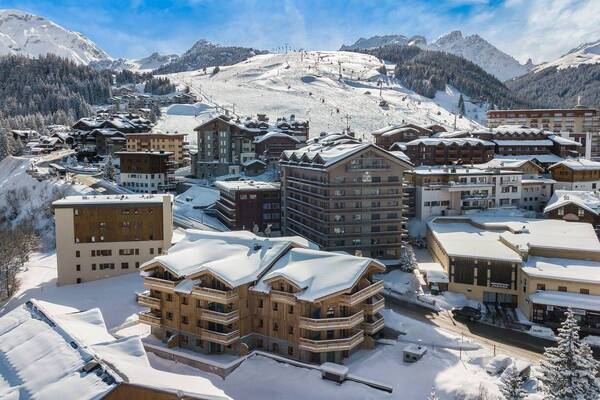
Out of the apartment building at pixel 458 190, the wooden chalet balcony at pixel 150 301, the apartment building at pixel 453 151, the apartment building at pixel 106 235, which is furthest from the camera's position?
the apartment building at pixel 453 151

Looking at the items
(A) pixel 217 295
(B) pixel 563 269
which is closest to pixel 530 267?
(B) pixel 563 269

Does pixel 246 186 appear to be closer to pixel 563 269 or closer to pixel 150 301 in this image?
pixel 150 301

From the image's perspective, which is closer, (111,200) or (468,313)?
(468,313)

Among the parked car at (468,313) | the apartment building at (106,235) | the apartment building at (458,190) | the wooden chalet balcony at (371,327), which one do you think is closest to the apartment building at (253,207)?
the apartment building at (106,235)

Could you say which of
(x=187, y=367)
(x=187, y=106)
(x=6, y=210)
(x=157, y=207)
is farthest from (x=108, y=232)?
(x=187, y=106)

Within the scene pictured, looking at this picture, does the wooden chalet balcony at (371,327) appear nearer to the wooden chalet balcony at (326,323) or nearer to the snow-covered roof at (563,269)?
the wooden chalet balcony at (326,323)

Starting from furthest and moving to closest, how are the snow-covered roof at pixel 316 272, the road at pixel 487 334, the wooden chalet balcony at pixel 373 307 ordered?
the road at pixel 487 334 < the wooden chalet balcony at pixel 373 307 < the snow-covered roof at pixel 316 272

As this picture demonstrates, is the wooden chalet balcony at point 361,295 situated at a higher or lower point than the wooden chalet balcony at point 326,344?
higher
